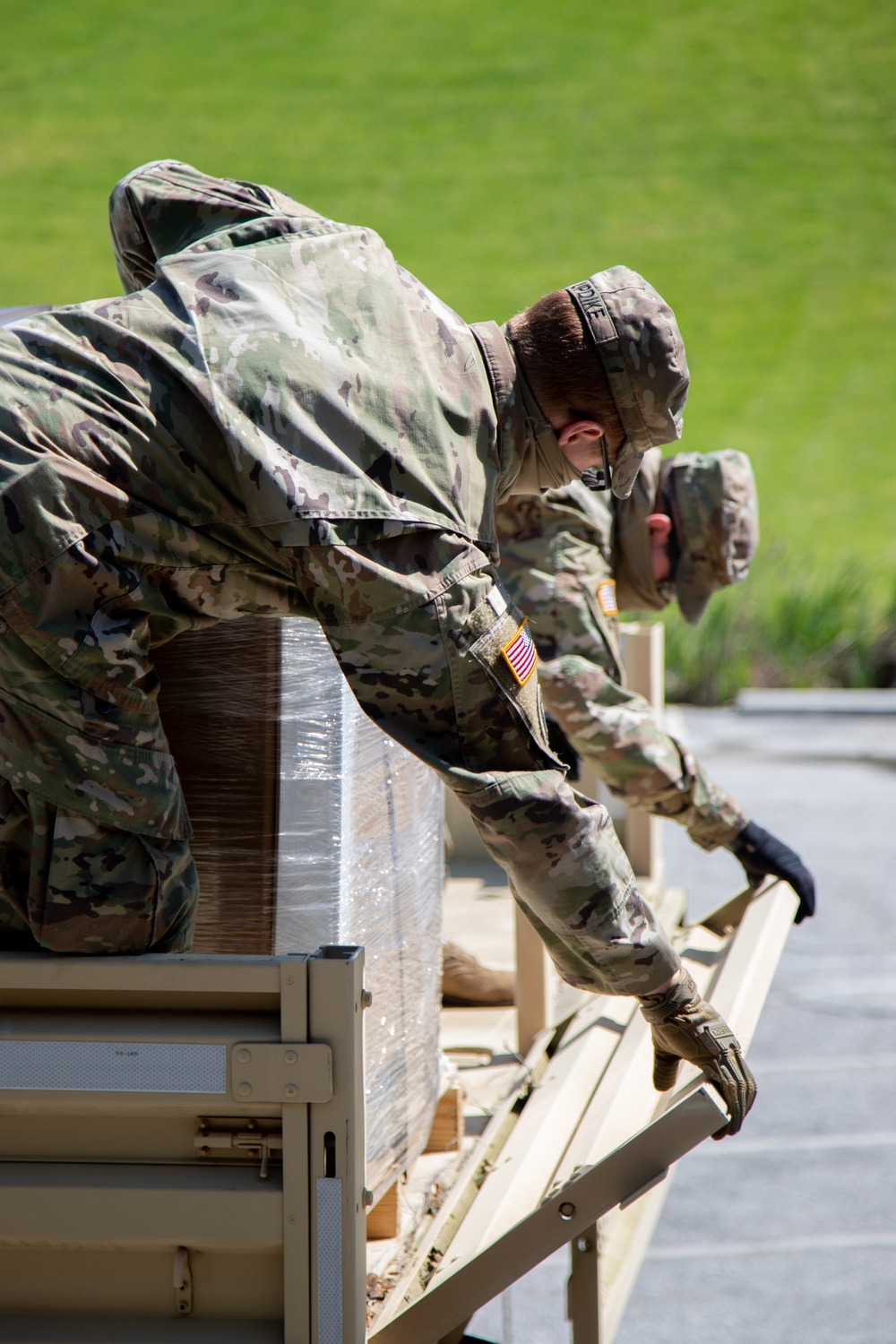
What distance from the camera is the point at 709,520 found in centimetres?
338

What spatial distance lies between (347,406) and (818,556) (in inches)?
557

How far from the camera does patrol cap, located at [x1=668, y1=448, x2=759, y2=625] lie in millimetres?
3357

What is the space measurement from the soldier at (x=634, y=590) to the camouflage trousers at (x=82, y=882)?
1.51 metres

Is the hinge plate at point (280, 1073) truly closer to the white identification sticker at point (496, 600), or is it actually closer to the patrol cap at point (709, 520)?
the white identification sticker at point (496, 600)

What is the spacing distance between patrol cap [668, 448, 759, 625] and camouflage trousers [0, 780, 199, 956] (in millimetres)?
2069

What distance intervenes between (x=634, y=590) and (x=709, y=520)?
0.32 meters

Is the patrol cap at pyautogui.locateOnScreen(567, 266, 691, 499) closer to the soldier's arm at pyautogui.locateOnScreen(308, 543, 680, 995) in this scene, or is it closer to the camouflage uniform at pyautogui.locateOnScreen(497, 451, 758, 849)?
the soldier's arm at pyautogui.locateOnScreen(308, 543, 680, 995)

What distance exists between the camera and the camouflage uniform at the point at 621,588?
3.02m

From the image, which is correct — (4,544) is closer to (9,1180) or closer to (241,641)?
(241,641)

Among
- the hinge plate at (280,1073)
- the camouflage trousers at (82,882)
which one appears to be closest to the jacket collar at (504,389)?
the camouflage trousers at (82,882)

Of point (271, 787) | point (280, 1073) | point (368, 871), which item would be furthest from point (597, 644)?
point (280, 1073)

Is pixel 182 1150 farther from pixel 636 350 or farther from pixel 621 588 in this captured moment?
pixel 621 588

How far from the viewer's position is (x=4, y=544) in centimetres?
153

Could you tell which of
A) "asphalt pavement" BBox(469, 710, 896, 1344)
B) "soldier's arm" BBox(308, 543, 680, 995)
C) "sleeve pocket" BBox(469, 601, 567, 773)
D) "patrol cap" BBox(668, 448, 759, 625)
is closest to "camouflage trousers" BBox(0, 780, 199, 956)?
"soldier's arm" BBox(308, 543, 680, 995)
